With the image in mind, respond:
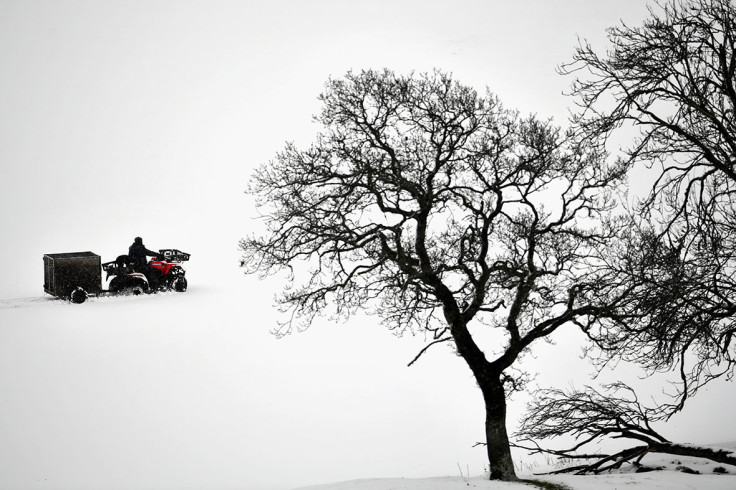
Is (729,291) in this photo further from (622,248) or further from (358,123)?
(358,123)

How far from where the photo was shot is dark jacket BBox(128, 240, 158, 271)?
23.2 m

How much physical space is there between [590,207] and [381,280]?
449 centimetres

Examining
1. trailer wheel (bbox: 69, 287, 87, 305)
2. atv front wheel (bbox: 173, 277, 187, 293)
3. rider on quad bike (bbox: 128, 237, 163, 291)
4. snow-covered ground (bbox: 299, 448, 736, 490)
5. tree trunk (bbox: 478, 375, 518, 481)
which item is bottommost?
snow-covered ground (bbox: 299, 448, 736, 490)

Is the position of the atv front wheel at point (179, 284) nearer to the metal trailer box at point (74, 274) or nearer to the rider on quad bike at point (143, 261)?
the rider on quad bike at point (143, 261)

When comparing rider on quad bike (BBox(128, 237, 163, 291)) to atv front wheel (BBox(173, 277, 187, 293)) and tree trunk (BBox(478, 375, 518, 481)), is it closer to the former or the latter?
atv front wheel (BBox(173, 277, 187, 293))

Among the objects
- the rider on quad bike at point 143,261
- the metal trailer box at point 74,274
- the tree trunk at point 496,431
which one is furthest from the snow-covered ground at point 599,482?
the rider on quad bike at point 143,261

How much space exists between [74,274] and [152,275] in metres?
2.60

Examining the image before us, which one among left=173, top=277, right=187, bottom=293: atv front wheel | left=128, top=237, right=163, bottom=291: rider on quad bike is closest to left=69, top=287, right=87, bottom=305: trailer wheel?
left=128, top=237, right=163, bottom=291: rider on quad bike

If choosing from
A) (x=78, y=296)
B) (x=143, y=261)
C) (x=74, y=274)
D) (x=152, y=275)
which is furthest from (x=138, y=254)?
(x=78, y=296)

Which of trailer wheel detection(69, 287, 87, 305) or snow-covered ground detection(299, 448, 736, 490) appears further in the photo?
trailer wheel detection(69, 287, 87, 305)

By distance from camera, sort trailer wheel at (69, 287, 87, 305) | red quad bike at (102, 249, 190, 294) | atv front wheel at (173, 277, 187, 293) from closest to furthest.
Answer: trailer wheel at (69, 287, 87, 305) → red quad bike at (102, 249, 190, 294) → atv front wheel at (173, 277, 187, 293)

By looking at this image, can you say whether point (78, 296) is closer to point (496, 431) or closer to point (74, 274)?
point (74, 274)

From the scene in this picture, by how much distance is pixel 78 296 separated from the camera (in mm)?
21719

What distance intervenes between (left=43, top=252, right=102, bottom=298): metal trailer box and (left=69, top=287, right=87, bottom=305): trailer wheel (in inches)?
10.5
